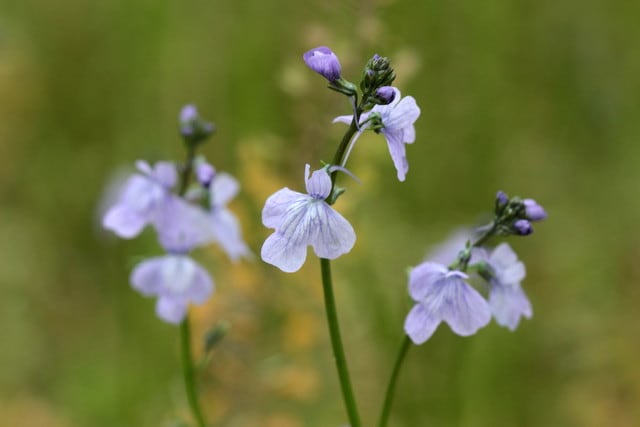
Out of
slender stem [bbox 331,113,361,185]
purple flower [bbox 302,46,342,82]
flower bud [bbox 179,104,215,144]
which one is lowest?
slender stem [bbox 331,113,361,185]

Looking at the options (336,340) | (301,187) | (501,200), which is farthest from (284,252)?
(301,187)

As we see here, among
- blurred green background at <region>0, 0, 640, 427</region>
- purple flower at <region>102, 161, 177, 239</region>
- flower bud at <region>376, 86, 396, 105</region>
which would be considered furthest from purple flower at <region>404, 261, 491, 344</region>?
blurred green background at <region>0, 0, 640, 427</region>

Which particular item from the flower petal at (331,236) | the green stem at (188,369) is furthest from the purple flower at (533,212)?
the green stem at (188,369)

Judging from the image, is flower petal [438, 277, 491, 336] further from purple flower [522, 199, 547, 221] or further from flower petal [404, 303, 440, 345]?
purple flower [522, 199, 547, 221]

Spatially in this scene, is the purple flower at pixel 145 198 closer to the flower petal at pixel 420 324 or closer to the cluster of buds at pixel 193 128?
the cluster of buds at pixel 193 128

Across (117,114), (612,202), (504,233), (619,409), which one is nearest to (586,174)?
(612,202)

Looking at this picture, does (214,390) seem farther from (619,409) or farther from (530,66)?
(530,66)
